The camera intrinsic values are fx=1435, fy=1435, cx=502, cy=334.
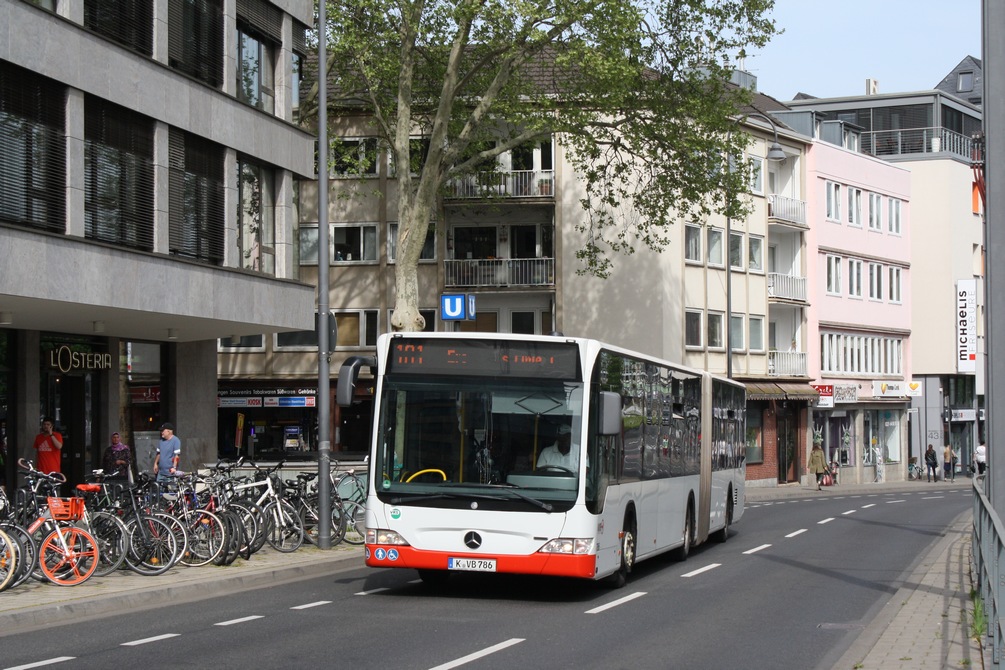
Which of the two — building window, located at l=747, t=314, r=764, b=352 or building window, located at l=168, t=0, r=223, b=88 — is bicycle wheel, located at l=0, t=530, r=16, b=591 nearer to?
building window, located at l=168, t=0, r=223, b=88

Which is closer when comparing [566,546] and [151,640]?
[151,640]

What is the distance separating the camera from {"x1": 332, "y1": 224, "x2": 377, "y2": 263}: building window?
5300cm

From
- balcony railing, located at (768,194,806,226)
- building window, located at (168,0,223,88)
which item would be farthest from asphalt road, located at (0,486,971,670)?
balcony railing, located at (768,194,806,226)

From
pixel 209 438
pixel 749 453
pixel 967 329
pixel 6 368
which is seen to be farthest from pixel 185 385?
pixel 967 329

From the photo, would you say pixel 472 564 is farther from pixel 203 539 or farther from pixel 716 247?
pixel 716 247

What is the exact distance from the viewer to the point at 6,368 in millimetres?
25062

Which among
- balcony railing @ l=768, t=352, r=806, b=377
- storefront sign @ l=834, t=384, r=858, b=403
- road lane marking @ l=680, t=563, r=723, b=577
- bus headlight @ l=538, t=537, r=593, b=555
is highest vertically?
Result: balcony railing @ l=768, t=352, r=806, b=377

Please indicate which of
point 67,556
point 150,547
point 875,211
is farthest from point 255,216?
point 875,211

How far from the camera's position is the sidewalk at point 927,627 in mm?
→ 10570

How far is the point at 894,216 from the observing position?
70688mm

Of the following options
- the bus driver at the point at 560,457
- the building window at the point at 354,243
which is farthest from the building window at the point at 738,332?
the bus driver at the point at 560,457

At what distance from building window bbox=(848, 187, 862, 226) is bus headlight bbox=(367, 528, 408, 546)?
54487mm

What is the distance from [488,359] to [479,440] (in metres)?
0.90

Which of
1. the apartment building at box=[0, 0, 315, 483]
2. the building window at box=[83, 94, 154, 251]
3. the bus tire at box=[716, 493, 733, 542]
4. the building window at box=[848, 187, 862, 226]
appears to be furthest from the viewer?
the building window at box=[848, 187, 862, 226]
